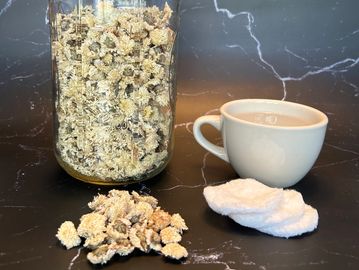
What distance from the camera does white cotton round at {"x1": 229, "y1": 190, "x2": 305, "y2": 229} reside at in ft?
1.66

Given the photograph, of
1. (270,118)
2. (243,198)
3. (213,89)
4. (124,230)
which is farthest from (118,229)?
(213,89)

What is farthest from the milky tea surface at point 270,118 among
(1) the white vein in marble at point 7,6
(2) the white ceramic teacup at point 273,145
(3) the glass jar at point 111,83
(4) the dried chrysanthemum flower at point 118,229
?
(1) the white vein in marble at point 7,6

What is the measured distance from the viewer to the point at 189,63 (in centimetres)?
95

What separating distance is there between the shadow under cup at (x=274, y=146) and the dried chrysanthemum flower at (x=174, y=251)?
0.18m

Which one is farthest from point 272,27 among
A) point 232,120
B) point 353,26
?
point 232,120

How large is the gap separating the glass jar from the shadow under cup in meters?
0.10

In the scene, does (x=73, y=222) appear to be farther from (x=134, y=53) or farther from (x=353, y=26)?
(x=353, y=26)

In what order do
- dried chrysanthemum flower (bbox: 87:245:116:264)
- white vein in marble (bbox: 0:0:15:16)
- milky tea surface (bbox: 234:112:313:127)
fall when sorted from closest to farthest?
→ 1. dried chrysanthemum flower (bbox: 87:245:116:264)
2. milky tea surface (bbox: 234:112:313:127)
3. white vein in marble (bbox: 0:0:15:16)

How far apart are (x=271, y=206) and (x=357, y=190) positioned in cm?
20

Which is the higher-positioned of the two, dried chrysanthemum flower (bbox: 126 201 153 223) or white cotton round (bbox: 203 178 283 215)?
white cotton round (bbox: 203 178 283 215)

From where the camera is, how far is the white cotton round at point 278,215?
0.51m

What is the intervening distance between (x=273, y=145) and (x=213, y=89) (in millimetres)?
391

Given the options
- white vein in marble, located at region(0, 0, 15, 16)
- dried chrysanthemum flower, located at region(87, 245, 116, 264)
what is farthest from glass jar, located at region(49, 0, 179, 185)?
white vein in marble, located at region(0, 0, 15, 16)

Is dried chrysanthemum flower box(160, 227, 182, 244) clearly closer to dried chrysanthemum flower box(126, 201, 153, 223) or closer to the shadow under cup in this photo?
dried chrysanthemum flower box(126, 201, 153, 223)
